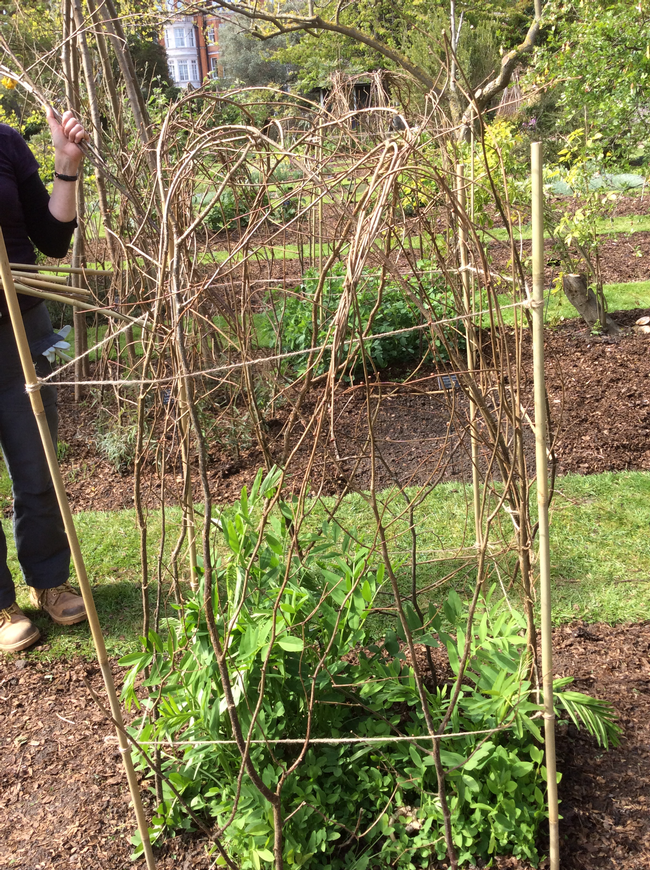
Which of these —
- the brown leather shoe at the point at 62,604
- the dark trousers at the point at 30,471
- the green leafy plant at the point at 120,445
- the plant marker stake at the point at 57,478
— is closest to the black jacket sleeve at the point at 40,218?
the dark trousers at the point at 30,471

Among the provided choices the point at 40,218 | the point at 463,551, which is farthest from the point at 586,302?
the point at 40,218

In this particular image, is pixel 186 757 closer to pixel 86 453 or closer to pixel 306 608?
pixel 306 608

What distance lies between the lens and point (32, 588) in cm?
290

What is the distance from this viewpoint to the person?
2.42 meters

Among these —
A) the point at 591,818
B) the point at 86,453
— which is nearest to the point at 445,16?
the point at 86,453

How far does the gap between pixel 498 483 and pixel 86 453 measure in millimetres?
2611

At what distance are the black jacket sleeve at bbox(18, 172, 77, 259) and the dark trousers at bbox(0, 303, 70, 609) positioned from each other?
24 cm

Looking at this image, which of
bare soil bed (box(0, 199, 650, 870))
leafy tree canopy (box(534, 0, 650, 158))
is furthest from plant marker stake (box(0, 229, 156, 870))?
leafy tree canopy (box(534, 0, 650, 158))

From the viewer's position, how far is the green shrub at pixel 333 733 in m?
1.60

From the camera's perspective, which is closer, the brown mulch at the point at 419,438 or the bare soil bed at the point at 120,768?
the bare soil bed at the point at 120,768

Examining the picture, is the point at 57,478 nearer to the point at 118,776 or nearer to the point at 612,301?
the point at 118,776

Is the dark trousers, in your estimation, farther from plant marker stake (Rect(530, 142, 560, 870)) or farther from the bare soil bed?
plant marker stake (Rect(530, 142, 560, 870))

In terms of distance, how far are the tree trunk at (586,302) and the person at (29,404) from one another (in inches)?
163

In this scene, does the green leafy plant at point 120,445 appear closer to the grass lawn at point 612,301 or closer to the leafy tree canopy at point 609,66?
the grass lawn at point 612,301
